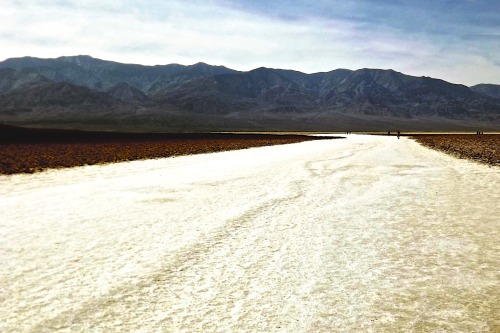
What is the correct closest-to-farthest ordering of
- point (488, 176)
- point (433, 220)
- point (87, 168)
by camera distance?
point (433, 220)
point (488, 176)
point (87, 168)

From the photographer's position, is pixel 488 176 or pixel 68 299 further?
pixel 488 176

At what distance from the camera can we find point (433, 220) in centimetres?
786

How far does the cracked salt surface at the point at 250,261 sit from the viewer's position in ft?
12.5

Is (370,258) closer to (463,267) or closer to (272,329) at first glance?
(463,267)

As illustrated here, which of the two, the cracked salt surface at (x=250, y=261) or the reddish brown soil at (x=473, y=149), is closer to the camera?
the cracked salt surface at (x=250, y=261)

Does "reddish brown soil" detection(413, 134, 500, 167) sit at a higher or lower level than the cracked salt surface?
higher

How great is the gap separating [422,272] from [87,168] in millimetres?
16061

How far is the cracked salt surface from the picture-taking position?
3812 mm

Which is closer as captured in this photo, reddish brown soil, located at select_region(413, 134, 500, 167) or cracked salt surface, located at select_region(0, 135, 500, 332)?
cracked salt surface, located at select_region(0, 135, 500, 332)

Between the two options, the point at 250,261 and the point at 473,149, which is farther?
the point at 473,149

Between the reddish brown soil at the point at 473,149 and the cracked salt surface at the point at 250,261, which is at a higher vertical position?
the reddish brown soil at the point at 473,149

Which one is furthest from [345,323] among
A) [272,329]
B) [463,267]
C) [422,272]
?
[463,267]

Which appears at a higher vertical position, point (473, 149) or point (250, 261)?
point (473, 149)

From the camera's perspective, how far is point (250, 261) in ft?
17.5
